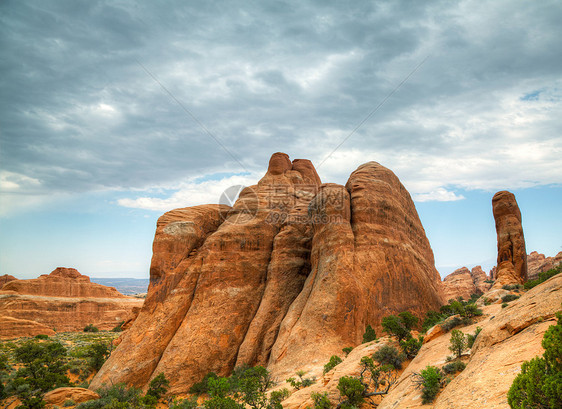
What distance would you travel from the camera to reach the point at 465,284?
2891 inches

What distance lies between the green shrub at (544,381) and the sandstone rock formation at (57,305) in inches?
2678

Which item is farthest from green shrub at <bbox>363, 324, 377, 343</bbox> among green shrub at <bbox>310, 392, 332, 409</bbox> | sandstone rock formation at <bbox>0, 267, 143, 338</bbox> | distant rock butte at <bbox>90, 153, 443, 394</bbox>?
sandstone rock formation at <bbox>0, 267, 143, 338</bbox>

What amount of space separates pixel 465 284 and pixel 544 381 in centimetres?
7856

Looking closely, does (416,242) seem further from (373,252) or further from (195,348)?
(195,348)

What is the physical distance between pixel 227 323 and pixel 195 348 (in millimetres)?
3293

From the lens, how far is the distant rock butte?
24.3m

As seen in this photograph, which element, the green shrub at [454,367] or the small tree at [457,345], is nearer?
the green shrub at [454,367]

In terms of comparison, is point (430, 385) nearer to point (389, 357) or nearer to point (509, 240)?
point (389, 357)

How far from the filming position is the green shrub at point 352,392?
42.3 ft

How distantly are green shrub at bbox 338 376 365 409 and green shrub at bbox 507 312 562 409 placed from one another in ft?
26.4

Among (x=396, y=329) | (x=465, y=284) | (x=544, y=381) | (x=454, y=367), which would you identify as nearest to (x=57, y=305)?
(x=396, y=329)

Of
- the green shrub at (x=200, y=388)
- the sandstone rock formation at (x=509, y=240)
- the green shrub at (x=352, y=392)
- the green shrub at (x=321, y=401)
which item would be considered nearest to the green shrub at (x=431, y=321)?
the sandstone rock formation at (x=509, y=240)

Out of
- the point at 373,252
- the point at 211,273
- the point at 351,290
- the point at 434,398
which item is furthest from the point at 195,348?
the point at 434,398

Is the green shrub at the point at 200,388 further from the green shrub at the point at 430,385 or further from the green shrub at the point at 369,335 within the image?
the green shrub at the point at 430,385
